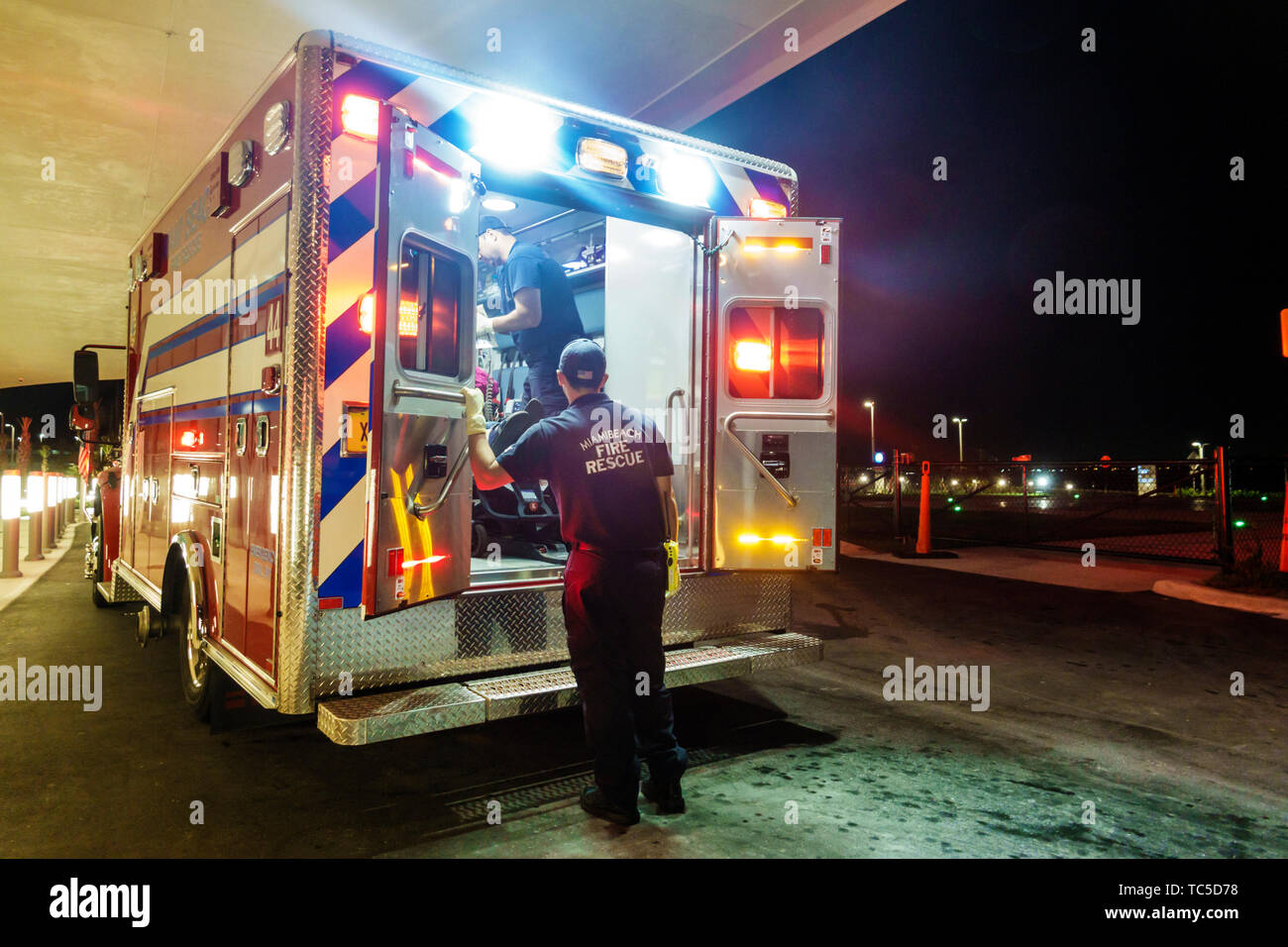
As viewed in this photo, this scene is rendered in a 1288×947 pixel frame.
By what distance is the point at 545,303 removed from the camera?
577 cm

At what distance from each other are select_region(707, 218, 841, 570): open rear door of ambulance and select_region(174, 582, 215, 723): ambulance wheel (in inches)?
110

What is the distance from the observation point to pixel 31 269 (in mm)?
13047

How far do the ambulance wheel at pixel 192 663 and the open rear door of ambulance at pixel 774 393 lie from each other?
110 inches

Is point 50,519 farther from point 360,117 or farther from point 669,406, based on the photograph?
point 360,117

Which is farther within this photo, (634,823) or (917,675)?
(917,675)

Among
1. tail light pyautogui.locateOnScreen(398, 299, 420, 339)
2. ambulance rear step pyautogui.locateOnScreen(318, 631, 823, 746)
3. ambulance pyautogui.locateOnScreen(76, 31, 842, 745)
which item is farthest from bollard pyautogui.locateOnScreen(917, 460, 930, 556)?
tail light pyautogui.locateOnScreen(398, 299, 420, 339)

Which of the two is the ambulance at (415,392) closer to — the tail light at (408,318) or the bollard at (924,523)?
the tail light at (408,318)

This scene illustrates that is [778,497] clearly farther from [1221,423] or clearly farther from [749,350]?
[1221,423]

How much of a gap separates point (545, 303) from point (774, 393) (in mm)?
1814

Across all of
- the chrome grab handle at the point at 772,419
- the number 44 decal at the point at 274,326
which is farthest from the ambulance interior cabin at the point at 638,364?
the number 44 decal at the point at 274,326
